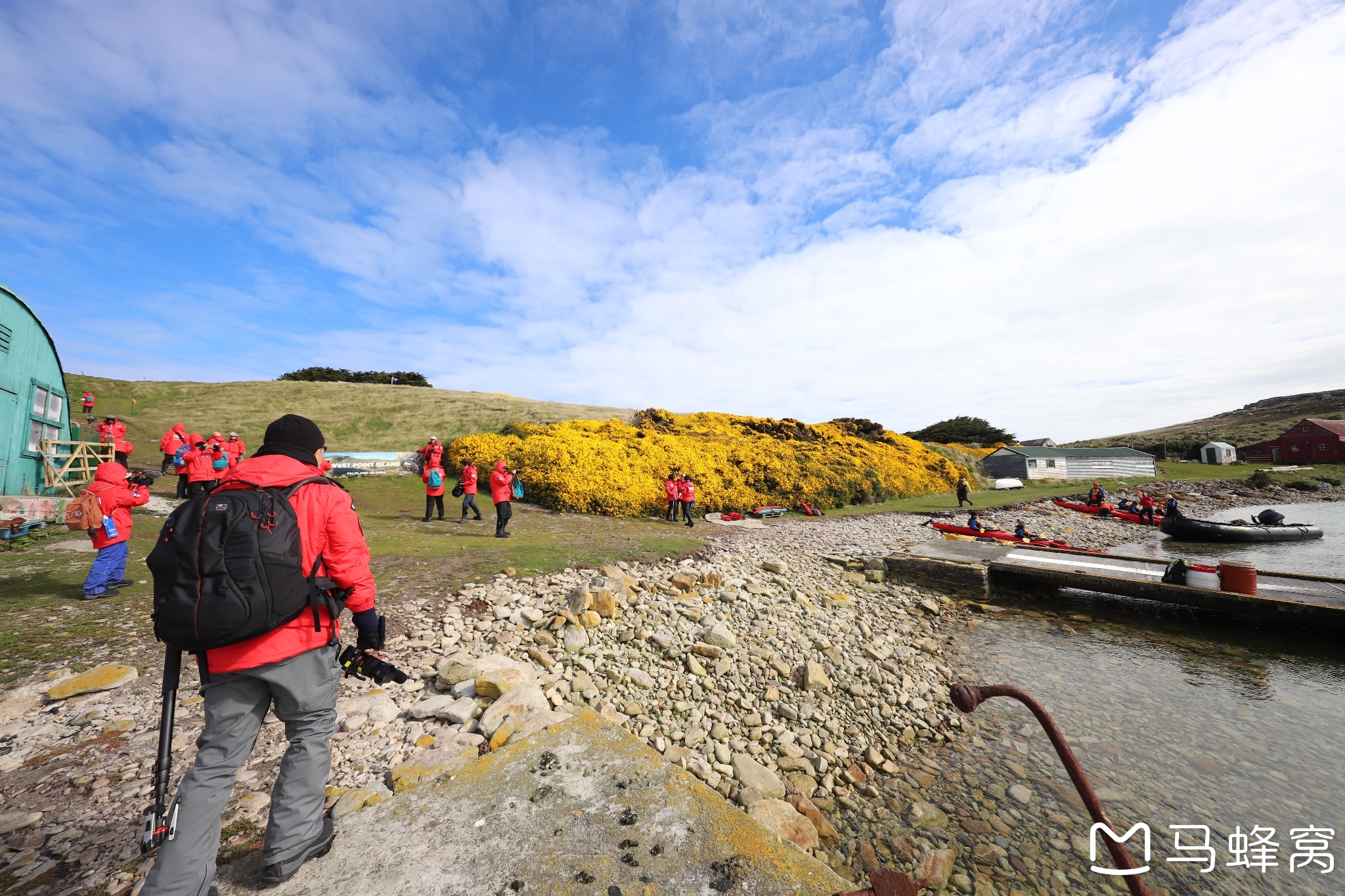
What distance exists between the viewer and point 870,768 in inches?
205

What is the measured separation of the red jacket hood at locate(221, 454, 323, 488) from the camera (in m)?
2.80

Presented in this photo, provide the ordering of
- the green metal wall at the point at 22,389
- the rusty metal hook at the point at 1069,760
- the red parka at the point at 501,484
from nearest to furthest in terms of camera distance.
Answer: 1. the rusty metal hook at the point at 1069,760
2. the green metal wall at the point at 22,389
3. the red parka at the point at 501,484

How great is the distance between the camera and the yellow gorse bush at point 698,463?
19047 mm

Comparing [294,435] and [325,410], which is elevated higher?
[325,410]

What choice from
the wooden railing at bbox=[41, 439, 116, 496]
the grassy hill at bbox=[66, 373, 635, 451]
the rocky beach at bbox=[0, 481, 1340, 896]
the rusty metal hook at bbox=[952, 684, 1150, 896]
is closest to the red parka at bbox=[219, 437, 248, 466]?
the wooden railing at bbox=[41, 439, 116, 496]

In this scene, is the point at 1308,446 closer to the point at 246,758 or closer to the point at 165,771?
the point at 246,758

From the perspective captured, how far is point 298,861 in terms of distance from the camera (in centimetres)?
281

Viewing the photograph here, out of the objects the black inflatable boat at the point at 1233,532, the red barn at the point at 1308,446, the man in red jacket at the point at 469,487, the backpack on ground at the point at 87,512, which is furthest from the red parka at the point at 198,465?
the red barn at the point at 1308,446

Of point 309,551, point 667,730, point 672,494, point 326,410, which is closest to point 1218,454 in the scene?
point 672,494

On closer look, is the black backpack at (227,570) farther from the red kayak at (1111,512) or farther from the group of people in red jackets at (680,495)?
the red kayak at (1111,512)

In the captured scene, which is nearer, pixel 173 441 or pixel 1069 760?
pixel 1069 760

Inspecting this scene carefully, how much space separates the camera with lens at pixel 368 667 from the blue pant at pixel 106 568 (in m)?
6.64

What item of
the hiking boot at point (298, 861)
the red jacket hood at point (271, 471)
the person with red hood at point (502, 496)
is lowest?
the hiking boot at point (298, 861)

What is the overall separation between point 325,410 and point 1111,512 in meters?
45.8
